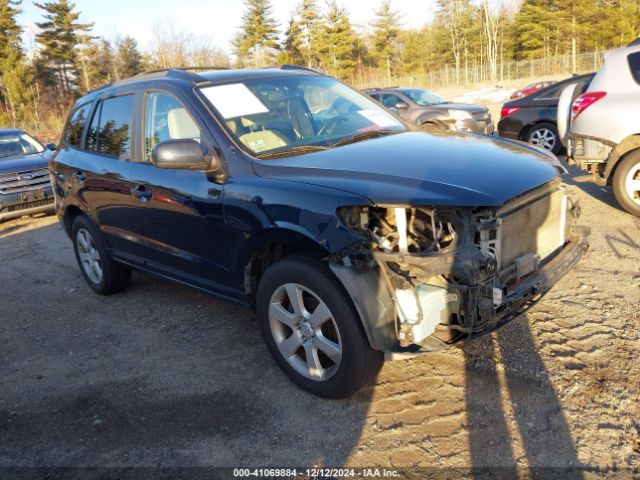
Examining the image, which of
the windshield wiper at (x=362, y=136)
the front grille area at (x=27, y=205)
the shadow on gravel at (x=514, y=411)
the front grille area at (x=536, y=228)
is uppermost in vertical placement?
the windshield wiper at (x=362, y=136)

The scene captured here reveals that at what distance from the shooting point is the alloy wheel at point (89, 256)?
509 centimetres

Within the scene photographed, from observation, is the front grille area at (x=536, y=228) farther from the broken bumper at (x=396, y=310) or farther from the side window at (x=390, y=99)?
the side window at (x=390, y=99)

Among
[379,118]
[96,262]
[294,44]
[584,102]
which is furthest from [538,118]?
[294,44]

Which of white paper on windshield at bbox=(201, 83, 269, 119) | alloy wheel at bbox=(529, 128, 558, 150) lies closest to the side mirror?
white paper on windshield at bbox=(201, 83, 269, 119)

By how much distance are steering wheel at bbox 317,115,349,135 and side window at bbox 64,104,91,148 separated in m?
2.52

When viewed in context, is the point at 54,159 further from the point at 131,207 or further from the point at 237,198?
the point at 237,198

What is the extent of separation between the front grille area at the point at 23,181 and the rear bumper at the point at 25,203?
10 centimetres

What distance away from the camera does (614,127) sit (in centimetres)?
579

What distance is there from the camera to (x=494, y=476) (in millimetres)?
2385

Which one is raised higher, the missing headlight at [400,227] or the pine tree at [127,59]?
the pine tree at [127,59]

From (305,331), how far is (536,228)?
1.49 metres

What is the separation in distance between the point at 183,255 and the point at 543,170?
2.42 meters

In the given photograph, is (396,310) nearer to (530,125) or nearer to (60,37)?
(530,125)

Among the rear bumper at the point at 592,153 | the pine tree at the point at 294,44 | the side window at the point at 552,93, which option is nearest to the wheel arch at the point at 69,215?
the rear bumper at the point at 592,153
